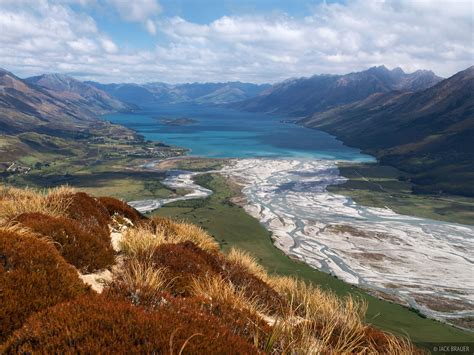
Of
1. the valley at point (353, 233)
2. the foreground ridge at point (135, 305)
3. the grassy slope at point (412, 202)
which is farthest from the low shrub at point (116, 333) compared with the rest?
the grassy slope at point (412, 202)

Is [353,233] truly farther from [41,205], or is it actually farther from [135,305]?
[135,305]

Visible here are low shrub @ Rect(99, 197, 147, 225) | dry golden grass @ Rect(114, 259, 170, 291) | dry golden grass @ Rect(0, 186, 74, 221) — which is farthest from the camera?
low shrub @ Rect(99, 197, 147, 225)

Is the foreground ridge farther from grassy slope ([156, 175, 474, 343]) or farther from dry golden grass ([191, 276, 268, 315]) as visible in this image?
grassy slope ([156, 175, 474, 343])

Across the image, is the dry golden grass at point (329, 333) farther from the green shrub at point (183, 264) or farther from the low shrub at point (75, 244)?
the low shrub at point (75, 244)

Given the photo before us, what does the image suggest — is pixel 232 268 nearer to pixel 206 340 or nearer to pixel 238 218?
pixel 206 340

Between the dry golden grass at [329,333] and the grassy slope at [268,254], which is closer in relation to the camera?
the dry golden grass at [329,333]

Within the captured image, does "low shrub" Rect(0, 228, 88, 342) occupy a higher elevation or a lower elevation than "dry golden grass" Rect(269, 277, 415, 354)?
higher

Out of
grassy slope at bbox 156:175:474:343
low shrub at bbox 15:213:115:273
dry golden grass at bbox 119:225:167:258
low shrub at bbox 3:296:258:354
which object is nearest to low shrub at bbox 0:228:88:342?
low shrub at bbox 3:296:258:354
